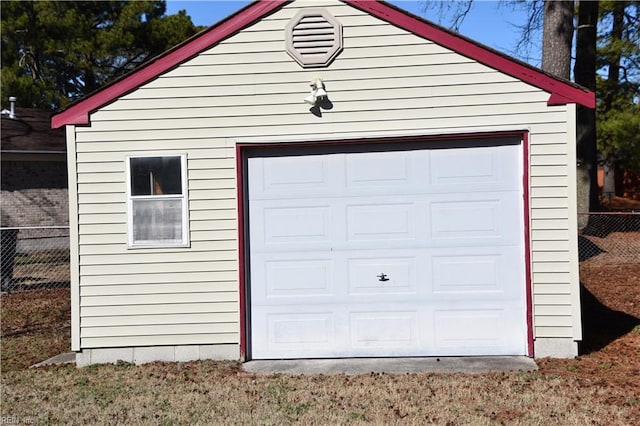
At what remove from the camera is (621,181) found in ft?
115

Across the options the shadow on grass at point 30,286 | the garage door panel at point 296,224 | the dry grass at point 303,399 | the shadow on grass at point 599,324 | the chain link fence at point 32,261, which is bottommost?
the dry grass at point 303,399

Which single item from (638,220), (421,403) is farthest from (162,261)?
(638,220)

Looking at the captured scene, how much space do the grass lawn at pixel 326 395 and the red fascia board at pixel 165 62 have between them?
9.37 ft

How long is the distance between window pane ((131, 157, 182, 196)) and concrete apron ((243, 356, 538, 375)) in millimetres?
2155

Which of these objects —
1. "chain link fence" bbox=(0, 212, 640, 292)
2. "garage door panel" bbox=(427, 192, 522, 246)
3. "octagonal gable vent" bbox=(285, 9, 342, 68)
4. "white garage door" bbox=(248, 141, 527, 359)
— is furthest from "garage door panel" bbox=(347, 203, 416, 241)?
"chain link fence" bbox=(0, 212, 640, 292)

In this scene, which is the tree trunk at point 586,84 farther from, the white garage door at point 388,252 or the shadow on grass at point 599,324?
the white garage door at point 388,252

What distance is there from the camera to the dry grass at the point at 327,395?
5195mm

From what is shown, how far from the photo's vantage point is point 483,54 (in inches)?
270

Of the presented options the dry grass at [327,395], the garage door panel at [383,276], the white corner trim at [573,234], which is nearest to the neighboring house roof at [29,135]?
the dry grass at [327,395]

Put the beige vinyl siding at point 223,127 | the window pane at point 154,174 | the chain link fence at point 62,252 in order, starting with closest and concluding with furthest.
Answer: the beige vinyl siding at point 223,127, the window pane at point 154,174, the chain link fence at point 62,252

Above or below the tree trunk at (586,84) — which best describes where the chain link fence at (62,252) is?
below

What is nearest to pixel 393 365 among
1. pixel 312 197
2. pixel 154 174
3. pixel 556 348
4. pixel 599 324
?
pixel 556 348

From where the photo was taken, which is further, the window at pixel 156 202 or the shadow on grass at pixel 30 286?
the shadow on grass at pixel 30 286

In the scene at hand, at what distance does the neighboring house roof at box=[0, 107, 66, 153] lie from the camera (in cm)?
1844
